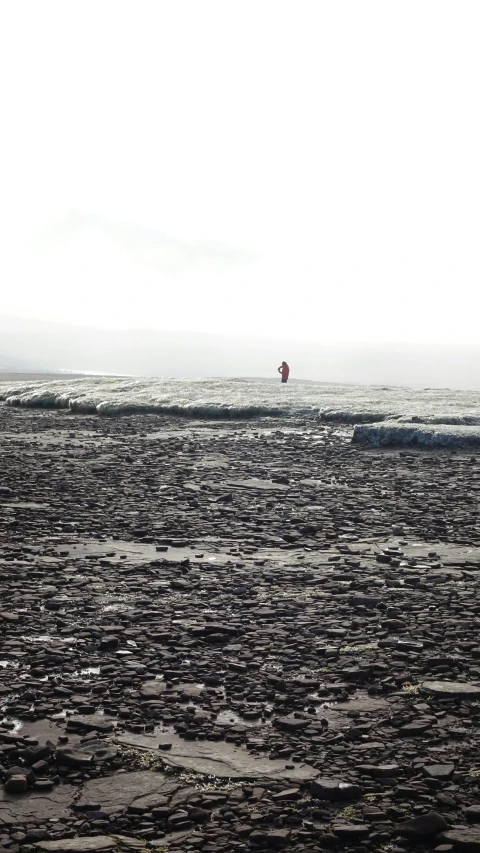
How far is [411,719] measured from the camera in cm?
837

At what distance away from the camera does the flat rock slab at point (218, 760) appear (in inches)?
291

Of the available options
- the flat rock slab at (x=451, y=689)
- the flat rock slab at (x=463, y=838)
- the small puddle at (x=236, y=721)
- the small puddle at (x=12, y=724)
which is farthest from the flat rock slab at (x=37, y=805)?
the flat rock slab at (x=451, y=689)

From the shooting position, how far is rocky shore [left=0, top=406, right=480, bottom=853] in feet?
22.0

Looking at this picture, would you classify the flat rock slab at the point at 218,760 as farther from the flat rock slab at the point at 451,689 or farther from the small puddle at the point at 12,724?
the flat rock slab at the point at 451,689

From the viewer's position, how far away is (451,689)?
9023mm

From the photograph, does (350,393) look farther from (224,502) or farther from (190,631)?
(190,631)

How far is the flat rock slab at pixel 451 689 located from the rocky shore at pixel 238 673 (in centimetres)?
3

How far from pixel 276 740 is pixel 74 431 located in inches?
1194

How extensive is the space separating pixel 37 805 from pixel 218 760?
1.52m

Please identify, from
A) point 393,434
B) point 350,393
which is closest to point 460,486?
point 393,434

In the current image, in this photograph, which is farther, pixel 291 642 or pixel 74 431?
pixel 74 431

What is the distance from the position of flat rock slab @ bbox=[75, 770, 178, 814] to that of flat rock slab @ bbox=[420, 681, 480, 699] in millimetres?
2913

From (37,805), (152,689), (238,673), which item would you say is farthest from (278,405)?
(37,805)

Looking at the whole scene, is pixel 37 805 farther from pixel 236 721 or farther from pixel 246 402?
pixel 246 402
